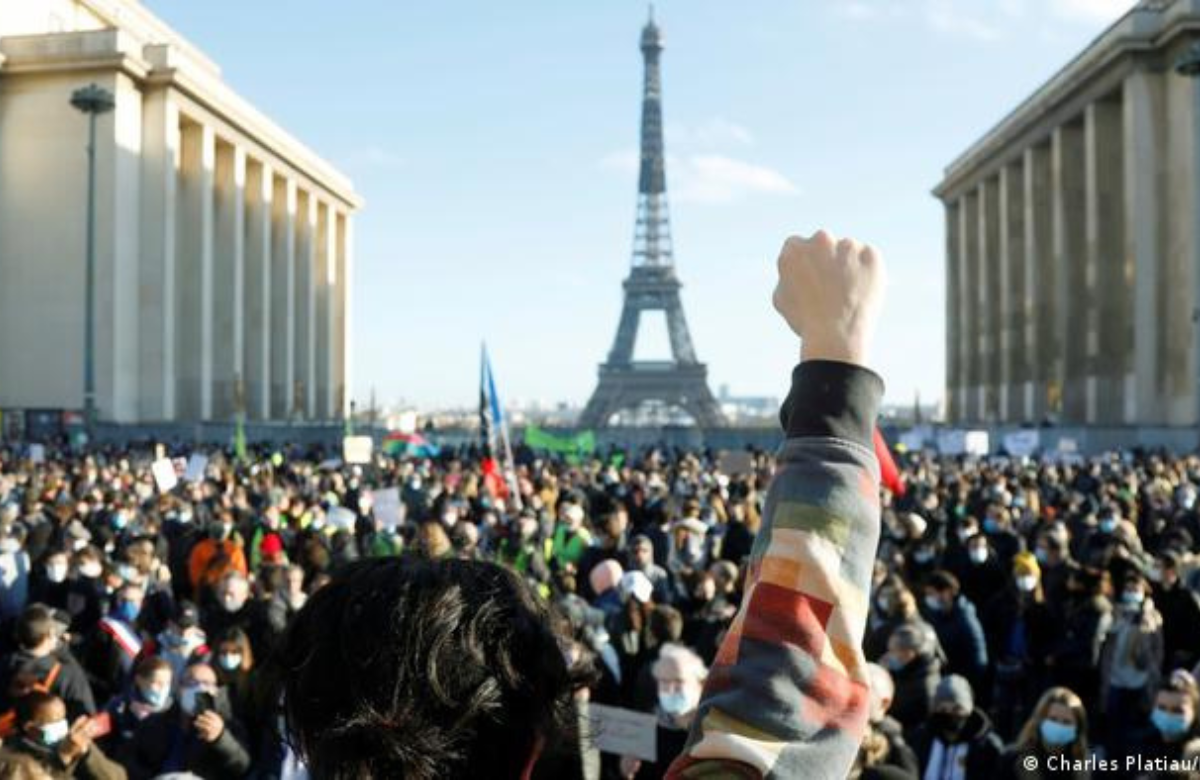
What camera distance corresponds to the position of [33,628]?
7.11 m

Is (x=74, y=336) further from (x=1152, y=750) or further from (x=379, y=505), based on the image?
(x=1152, y=750)

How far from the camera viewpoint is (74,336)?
147ft

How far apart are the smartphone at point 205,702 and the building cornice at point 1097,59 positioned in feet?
145

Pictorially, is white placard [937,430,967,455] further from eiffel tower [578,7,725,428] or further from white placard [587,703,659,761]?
eiffel tower [578,7,725,428]

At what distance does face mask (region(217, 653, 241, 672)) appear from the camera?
7207 mm

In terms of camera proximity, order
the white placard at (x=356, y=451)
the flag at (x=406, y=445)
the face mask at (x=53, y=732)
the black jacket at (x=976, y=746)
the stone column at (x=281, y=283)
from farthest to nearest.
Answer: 1. the stone column at (x=281, y=283)
2. the flag at (x=406, y=445)
3. the white placard at (x=356, y=451)
4. the black jacket at (x=976, y=746)
5. the face mask at (x=53, y=732)

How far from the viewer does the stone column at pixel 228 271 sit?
55656 mm

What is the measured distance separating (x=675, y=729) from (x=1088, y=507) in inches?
419

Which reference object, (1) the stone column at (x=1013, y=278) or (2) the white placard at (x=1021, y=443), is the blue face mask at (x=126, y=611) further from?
(1) the stone column at (x=1013, y=278)

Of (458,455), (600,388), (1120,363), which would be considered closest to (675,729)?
(458,455)

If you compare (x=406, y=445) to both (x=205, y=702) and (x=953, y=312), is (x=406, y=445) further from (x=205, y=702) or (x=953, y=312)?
(x=953, y=312)

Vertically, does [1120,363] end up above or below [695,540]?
above

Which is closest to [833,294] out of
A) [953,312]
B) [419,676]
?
[419,676]

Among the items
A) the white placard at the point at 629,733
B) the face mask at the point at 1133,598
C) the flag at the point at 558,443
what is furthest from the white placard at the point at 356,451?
→ the white placard at the point at 629,733
